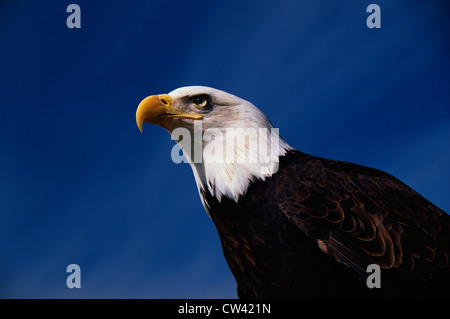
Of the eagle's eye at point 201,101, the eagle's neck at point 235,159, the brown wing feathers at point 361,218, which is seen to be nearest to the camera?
the brown wing feathers at point 361,218

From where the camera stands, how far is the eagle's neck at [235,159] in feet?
8.32

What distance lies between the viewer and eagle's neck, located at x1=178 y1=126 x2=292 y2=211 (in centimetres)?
254

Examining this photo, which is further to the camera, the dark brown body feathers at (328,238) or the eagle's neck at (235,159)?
the eagle's neck at (235,159)

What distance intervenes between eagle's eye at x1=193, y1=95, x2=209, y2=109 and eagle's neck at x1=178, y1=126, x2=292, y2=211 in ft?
0.70

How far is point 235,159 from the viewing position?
2559 mm

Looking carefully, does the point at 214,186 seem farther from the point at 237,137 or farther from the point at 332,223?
the point at 332,223

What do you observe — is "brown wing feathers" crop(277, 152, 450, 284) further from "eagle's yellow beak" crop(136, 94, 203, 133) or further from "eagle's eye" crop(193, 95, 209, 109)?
"eagle's yellow beak" crop(136, 94, 203, 133)

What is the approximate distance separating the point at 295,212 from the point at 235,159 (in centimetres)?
59

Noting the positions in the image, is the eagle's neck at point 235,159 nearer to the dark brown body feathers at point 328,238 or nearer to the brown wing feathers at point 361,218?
the dark brown body feathers at point 328,238

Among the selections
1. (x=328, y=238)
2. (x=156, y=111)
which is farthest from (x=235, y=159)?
(x=328, y=238)

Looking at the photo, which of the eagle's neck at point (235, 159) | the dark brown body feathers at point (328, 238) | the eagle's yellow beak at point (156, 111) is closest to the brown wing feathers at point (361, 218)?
the dark brown body feathers at point (328, 238)

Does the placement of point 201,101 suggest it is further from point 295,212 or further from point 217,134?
point 295,212

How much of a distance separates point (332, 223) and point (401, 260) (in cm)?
51
